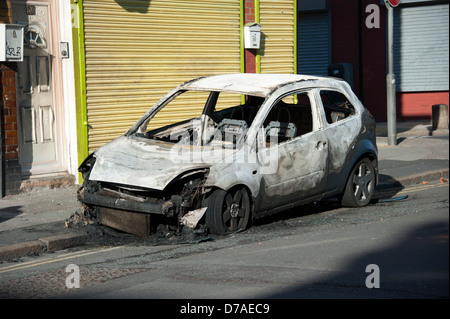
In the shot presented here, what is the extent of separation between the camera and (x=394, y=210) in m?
9.26

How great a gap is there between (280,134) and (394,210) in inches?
76.4

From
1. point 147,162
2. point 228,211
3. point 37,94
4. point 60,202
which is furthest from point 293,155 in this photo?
point 37,94

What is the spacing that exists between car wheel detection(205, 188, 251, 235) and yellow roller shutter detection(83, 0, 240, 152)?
15.2ft

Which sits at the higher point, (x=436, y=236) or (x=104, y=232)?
(x=436, y=236)

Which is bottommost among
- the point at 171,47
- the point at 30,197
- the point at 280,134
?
the point at 30,197

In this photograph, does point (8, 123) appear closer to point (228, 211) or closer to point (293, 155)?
point (228, 211)

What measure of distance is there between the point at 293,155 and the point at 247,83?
106cm

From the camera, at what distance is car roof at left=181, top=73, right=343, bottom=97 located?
8.50 m

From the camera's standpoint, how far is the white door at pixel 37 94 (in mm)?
11227

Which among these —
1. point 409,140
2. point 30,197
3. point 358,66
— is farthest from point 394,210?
point 358,66

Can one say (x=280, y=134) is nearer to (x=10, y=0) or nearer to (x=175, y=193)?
(x=175, y=193)

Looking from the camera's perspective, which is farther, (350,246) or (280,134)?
(280,134)

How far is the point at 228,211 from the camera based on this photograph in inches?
307

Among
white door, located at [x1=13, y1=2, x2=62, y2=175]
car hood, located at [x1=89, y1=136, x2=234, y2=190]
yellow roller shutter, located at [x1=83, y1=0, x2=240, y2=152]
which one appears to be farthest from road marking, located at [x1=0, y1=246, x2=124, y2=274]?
yellow roller shutter, located at [x1=83, y1=0, x2=240, y2=152]
